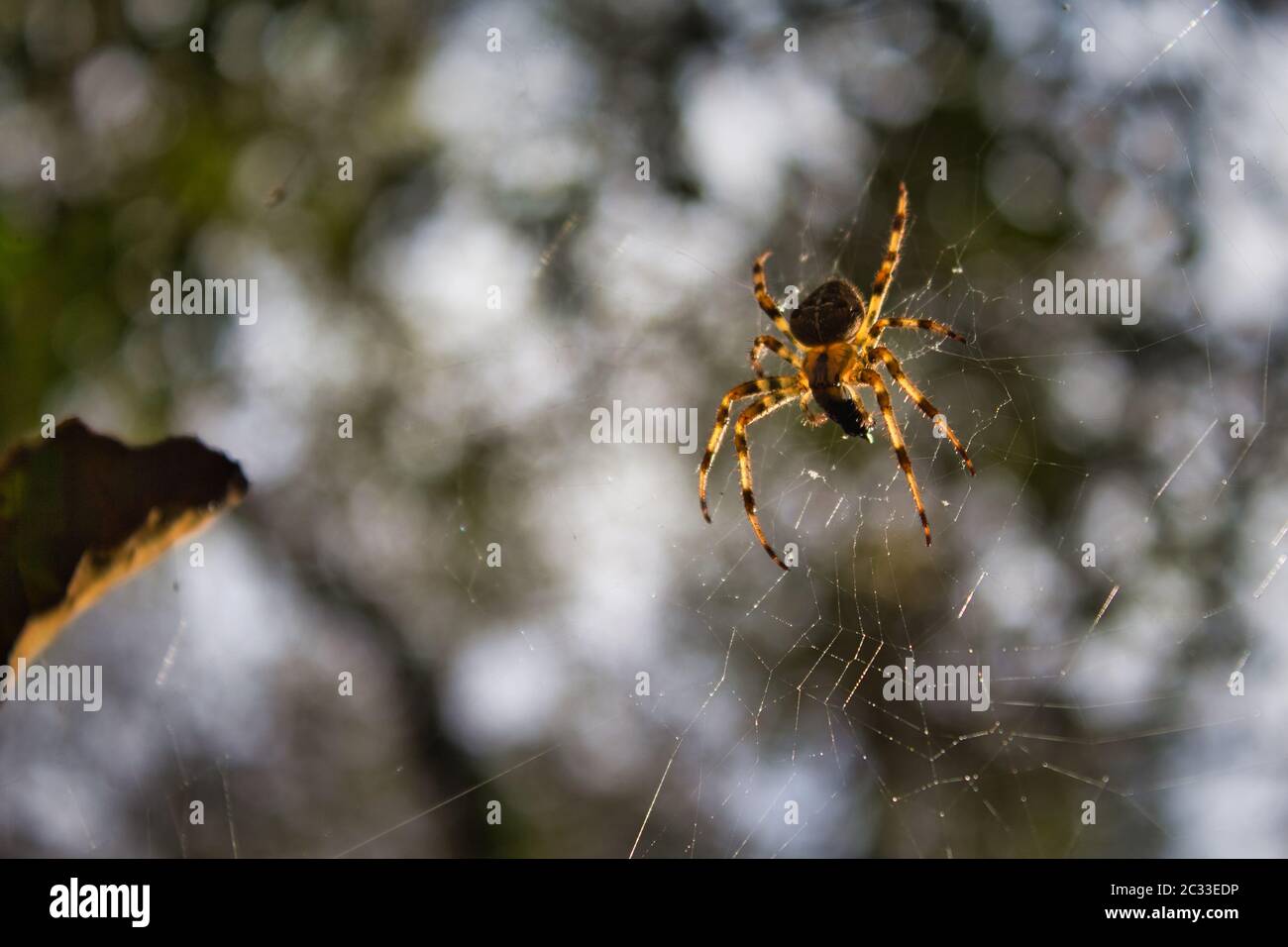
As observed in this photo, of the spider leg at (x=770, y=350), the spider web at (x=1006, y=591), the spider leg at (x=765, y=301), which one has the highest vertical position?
the spider leg at (x=765, y=301)

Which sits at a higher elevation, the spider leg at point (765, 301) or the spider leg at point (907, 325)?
the spider leg at point (765, 301)

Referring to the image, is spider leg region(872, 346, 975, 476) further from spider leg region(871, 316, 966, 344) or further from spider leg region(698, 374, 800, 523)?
spider leg region(698, 374, 800, 523)

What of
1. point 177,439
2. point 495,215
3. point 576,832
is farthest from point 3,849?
point 576,832

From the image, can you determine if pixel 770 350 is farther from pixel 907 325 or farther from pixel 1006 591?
pixel 1006 591

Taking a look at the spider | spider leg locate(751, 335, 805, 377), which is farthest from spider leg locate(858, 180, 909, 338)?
spider leg locate(751, 335, 805, 377)

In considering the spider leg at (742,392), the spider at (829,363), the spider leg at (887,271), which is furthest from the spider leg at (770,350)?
the spider leg at (887,271)

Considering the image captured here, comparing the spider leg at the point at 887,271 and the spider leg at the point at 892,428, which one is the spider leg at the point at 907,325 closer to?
the spider leg at the point at 887,271

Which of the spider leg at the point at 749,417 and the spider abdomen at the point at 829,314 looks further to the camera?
the spider leg at the point at 749,417

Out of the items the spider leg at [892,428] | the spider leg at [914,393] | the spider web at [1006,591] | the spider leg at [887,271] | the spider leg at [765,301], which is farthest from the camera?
the spider web at [1006,591]

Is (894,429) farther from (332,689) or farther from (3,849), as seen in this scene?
(332,689)
